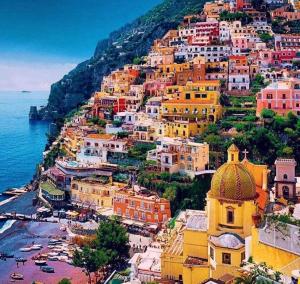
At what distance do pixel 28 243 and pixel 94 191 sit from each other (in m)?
8.25

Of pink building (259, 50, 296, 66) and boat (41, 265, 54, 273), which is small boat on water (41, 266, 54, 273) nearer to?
boat (41, 265, 54, 273)

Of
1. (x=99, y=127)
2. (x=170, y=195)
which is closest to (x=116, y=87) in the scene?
(x=99, y=127)

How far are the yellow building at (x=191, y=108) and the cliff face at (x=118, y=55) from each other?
39335 millimetres

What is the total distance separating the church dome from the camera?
980 inches

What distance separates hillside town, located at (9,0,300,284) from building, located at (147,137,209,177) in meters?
0.09

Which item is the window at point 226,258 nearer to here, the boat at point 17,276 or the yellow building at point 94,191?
the boat at point 17,276

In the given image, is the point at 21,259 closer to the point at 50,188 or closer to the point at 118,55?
the point at 50,188

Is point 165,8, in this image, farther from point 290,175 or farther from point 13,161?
point 290,175

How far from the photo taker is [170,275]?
92.7 feet

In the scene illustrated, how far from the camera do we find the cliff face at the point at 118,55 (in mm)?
101312

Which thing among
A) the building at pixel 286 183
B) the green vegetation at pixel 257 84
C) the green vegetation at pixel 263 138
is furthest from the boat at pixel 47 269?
the green vegetation at pixel 257 84

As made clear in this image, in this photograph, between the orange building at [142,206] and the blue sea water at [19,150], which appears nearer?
the orange building at [142,206]

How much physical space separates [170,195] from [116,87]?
97.2 feet

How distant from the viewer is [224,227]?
83.3 ft
